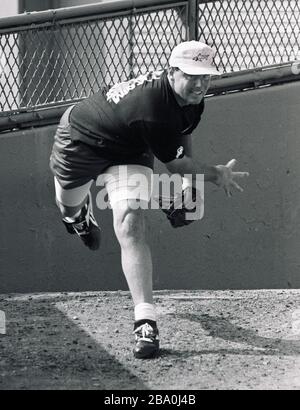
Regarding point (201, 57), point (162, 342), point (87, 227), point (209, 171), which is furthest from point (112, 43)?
point (162, 342)

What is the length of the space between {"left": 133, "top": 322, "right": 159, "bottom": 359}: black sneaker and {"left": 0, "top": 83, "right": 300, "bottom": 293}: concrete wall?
6.92 ft

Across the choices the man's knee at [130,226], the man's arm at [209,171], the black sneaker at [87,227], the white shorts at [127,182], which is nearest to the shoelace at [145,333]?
the man's knee at [130,226]

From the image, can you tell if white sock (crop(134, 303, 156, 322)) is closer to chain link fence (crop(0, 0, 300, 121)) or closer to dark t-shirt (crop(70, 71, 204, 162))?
dark t-shirt (crop(70, 71, 204, 162))

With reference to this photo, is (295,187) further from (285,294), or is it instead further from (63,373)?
(63,373)

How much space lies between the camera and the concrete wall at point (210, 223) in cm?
796

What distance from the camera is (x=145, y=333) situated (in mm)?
5996

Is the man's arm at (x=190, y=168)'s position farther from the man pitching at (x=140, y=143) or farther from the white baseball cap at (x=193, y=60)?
the white baseball cap at (x=193, y=60)

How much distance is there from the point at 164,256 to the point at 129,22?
184 cm

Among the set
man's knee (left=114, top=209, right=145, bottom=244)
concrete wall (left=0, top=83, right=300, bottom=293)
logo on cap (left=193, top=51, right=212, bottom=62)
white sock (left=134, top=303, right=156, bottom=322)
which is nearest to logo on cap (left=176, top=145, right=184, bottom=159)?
man's knee (left=114, top=209, right=145, bottom=244)

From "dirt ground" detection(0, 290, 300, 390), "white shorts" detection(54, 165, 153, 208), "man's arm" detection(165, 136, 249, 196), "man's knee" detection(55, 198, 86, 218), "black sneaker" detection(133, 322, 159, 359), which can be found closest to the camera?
"dirt ground" detection(0, 290, 300, 390)

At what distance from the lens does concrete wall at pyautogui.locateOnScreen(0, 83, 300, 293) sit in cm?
796

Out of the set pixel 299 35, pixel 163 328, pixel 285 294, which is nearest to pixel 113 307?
pixel 163 328

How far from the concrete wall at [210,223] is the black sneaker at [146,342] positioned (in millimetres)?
2111

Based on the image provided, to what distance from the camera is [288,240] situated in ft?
27.1
